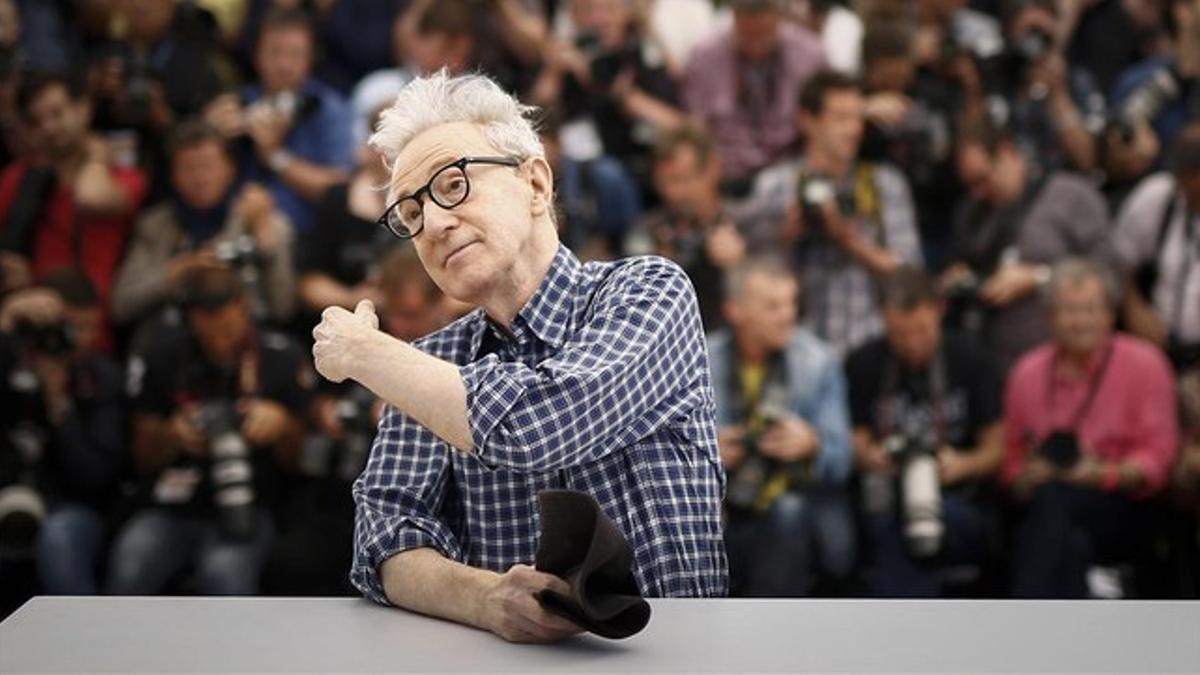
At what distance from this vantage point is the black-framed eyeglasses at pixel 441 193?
85.6 inches

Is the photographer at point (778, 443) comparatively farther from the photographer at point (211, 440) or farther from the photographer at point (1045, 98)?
the photographer at point (211, 440)

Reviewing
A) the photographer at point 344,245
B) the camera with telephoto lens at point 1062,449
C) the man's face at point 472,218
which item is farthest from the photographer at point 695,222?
the man's face at point 472,218

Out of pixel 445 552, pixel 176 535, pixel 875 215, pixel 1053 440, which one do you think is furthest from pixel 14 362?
pixel 445 552

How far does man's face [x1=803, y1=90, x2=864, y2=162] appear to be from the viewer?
535cm

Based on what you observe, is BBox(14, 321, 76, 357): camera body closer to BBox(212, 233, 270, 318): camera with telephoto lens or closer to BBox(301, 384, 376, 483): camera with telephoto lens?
BBox(212, 233, 270, 318): camera with telephoto lens

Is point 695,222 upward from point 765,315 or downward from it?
upward

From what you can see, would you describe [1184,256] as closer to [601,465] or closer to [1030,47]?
[1030,47]

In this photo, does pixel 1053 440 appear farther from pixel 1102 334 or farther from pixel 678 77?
pixel 678 77

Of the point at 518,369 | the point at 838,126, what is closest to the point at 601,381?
the point at 518,369

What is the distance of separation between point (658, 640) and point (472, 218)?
1.88 feet

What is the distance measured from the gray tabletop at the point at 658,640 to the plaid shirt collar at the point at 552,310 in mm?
381

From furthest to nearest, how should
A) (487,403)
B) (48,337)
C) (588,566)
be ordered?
(48,337), (487,403), (588,566)

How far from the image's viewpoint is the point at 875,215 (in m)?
5.34

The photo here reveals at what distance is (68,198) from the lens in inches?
214
